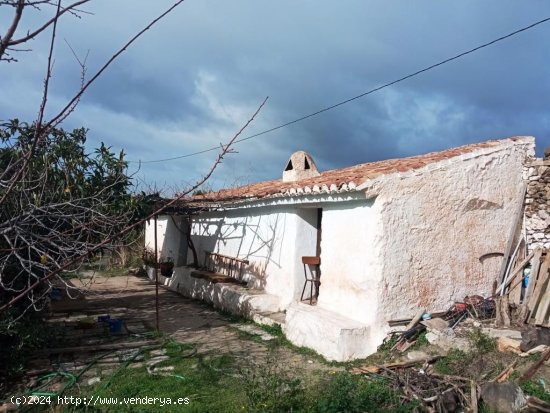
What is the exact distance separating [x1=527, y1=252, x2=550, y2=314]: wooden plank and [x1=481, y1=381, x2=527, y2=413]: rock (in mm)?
2374

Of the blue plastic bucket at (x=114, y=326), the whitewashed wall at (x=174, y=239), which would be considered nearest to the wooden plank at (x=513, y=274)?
the blue plastic bucket at (x=114, y=326)

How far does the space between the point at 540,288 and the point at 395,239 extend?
2.35 meters

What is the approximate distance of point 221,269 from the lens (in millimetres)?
11945

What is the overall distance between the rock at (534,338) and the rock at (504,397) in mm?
1297

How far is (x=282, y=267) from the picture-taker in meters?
9.21

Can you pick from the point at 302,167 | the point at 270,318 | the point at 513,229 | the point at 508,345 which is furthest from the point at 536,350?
the point at 302,167

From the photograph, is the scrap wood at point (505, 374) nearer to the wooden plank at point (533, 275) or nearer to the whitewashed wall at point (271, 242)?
the wooden plank at point (533, 275)

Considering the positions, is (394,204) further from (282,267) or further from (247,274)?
(247,274)

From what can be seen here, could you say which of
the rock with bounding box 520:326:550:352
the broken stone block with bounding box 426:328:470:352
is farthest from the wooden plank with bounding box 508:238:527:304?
the broken stone block with bounding box 426:328:470:352

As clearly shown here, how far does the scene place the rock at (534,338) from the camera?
5.80 metres

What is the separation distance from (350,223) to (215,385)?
334 centimetres

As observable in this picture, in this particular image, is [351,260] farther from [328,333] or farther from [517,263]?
[517,263]

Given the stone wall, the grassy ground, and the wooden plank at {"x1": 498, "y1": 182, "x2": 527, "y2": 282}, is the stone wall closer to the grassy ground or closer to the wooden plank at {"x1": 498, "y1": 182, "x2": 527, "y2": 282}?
the wooden plank at {"x1": 498, "y1": 182, "x2": 527, "y2": 282}

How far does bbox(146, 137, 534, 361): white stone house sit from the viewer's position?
260 inches
